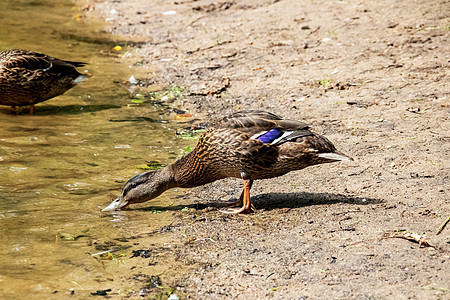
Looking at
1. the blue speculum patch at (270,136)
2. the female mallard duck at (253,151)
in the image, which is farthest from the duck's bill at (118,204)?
the blue speculum patch at (270,136)

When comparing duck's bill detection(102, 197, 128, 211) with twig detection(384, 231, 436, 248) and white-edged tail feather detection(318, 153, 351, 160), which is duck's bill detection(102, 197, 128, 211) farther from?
twig detection(384, 231, 436, 248)

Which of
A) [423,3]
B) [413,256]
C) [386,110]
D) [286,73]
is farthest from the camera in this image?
[423,3]

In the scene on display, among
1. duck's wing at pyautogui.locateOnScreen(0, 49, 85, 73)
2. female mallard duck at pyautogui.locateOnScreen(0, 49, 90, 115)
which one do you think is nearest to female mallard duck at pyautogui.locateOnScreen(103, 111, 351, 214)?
female mallard duck at pyautogui.locateOnScreen(0, 49, 90, 115)

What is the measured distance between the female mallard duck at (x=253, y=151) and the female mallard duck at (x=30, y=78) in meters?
3.88

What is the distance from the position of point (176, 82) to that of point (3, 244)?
5.15 metres

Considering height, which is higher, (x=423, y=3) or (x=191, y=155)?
(x=423, y=3)

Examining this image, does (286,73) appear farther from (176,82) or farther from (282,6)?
(282,6)

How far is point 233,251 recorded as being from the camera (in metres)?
4.09

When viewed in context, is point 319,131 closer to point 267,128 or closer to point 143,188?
point 267,128

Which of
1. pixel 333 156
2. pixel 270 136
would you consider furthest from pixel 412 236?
pixel 270 136

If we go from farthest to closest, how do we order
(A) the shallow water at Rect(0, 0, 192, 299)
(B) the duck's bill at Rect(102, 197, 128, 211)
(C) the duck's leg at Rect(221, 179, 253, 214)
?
(B) the duck's bill at Rect(102, 197, 128, 211)
(C) the duck's leg at Rect(221, 179, 253, 214)
(A) the shallow water at Rect(0, 0, 192, 299)

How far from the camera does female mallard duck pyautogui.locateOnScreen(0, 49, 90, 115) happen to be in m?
8.13

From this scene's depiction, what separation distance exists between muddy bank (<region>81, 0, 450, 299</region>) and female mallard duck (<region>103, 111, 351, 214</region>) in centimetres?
37

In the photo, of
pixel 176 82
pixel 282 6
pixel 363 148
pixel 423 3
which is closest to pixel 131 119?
pixel 176 82
